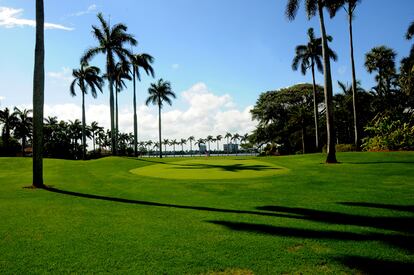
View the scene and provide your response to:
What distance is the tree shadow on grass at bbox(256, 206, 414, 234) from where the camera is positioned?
856 centimetres

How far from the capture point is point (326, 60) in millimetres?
25781

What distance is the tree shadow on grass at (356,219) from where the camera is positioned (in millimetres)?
8562

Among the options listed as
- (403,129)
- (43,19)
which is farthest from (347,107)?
(43,19)

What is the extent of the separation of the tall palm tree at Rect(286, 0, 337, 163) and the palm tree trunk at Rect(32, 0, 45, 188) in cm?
1882

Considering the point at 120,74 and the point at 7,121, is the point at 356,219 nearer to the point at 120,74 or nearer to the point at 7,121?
the point at 120,74

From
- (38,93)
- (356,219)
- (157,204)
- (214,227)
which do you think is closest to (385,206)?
(356,219)

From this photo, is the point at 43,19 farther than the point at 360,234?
Yes

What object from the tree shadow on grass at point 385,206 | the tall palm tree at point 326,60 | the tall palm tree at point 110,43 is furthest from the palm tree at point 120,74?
the tree shadow on grass at point 385,206

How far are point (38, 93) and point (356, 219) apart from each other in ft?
54.0

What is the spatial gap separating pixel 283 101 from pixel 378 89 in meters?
17.9

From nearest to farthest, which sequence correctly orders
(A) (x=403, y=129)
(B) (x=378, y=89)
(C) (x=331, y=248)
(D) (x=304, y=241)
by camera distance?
(C) (x=331, y=248) → (D) (x=304, y=241) → (A) (x=403, y=129) → (B) (x=378, y=89)

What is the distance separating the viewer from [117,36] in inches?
1693

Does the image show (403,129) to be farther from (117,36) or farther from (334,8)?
(117,36)

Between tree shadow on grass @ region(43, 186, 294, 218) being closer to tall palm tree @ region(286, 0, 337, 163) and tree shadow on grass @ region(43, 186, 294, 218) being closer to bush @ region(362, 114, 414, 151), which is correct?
tall palm tree @ region(286, 0, 337, 163)
